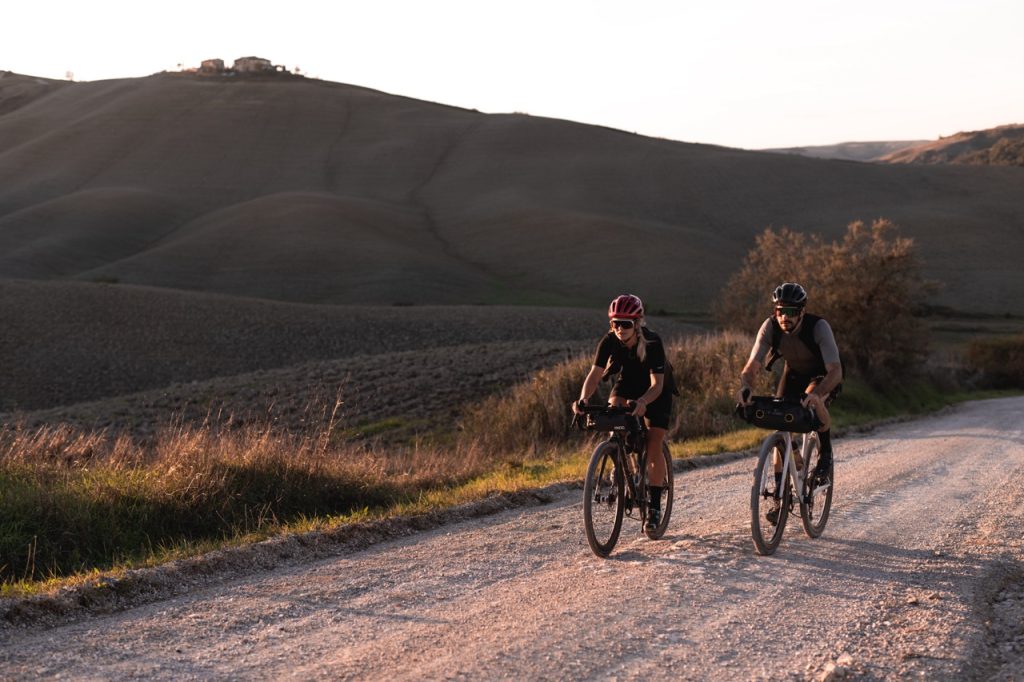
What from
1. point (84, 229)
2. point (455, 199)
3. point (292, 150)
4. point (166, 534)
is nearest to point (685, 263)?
point (455, 199)

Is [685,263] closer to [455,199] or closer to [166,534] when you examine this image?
[455,199]

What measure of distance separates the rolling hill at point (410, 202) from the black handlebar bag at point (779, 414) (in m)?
63.6

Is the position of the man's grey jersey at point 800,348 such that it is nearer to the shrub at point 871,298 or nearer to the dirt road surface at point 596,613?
the dirt road surface at point 596,613

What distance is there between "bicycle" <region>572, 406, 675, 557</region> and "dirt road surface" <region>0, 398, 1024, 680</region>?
0.25 m

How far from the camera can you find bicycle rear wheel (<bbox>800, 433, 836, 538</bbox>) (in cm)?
988

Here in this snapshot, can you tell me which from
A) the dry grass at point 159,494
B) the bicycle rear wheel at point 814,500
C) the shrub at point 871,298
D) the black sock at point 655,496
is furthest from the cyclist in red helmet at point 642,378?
the shrub at point 871,298

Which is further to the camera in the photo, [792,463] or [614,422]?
[792,463]

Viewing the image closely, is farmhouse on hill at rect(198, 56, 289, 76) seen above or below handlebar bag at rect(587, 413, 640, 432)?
above

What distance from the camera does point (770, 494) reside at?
9.45 meters

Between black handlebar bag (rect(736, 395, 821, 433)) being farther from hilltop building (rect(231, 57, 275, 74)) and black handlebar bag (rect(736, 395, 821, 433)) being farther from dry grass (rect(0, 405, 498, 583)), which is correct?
hilltop building (rect(231, 57, 275, 74))

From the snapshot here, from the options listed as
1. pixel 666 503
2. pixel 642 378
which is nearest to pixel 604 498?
pixel 666 503

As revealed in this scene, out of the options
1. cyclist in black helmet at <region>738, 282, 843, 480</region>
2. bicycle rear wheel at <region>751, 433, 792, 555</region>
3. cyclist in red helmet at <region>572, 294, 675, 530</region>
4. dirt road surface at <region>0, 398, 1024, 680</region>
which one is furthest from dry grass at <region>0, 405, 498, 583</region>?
cyclist in black helmet at <region>738, 282, 843, 480</region>

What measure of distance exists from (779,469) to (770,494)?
271mm

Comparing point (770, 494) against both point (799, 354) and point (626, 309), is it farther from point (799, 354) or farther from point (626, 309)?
point (626, 309)
